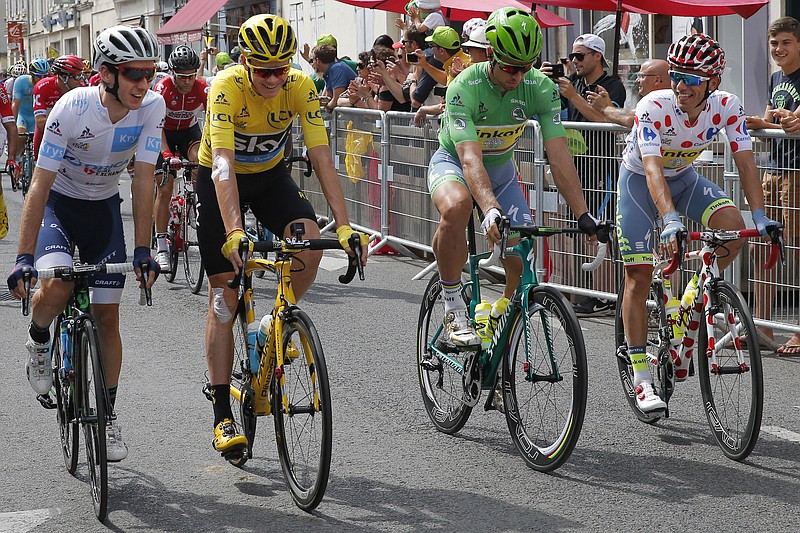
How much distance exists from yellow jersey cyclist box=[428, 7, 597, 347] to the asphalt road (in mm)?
705

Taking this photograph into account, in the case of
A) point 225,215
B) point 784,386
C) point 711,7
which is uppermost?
point 711,7

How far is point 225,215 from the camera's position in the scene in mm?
5355

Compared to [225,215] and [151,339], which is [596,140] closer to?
[151,339]

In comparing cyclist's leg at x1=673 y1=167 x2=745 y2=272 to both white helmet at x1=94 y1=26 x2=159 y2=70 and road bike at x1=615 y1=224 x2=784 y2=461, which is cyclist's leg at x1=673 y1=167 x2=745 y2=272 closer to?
road bike at x1=615 y1=224 x2=784 y2=461

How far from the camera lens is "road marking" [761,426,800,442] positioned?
6.25 meters

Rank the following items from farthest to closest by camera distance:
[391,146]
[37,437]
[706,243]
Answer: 1. [391,146]
2. [37,437]
3. [706,243]

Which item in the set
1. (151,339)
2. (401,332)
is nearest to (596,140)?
(401,332)

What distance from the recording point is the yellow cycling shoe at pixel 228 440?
5.57 m

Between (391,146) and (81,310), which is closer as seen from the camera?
→ (81,310)

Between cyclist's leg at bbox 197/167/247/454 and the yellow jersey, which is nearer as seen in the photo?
the yellow jersey

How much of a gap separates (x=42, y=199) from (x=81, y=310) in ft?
1.75

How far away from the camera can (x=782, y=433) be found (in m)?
6.34

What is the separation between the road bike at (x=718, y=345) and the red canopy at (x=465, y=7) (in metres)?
5.28

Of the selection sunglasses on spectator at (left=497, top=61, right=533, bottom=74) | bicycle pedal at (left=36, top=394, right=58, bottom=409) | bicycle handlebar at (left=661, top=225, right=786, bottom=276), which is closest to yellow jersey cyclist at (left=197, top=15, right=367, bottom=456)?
bicycle pedal at (left=36, top=394, right=58, bottom=409)
